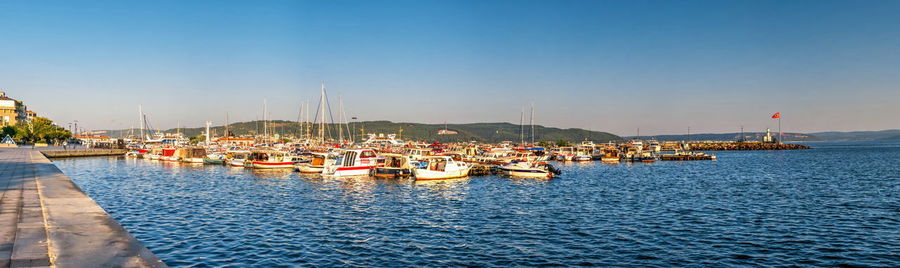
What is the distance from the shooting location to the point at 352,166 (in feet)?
187

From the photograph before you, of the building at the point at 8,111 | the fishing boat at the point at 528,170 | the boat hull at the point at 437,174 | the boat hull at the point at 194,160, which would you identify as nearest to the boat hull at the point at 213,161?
the boat hull at the point at 194,160

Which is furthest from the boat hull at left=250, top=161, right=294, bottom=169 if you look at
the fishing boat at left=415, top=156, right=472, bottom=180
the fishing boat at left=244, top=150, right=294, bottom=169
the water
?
the fishing boat at left=415, top=156, right=472, bottom=180

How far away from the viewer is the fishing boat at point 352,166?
5622 cm

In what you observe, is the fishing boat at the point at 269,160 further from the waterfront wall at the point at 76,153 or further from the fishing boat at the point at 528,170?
the waterfront wall at the point at 76,153

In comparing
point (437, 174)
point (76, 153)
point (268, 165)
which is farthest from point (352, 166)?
point (76, 153)

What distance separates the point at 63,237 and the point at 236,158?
7020 cm

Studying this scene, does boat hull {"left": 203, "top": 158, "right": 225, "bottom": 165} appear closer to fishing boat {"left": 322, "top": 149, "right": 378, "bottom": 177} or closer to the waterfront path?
fishing boat {"left": 322, "top": 149, "right": 378, "bottom": 177}

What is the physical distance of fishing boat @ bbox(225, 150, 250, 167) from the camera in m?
73.3

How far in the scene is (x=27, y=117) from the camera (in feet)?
623

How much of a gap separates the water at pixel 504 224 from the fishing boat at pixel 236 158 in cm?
2707

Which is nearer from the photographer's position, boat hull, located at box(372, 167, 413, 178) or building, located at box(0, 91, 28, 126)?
boat hull, located at box(372, 167, 413, 178)

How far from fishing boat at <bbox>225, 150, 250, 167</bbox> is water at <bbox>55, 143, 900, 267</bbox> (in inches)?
1066

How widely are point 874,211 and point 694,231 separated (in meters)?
15.4

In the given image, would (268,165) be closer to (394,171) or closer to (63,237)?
(394,171)
